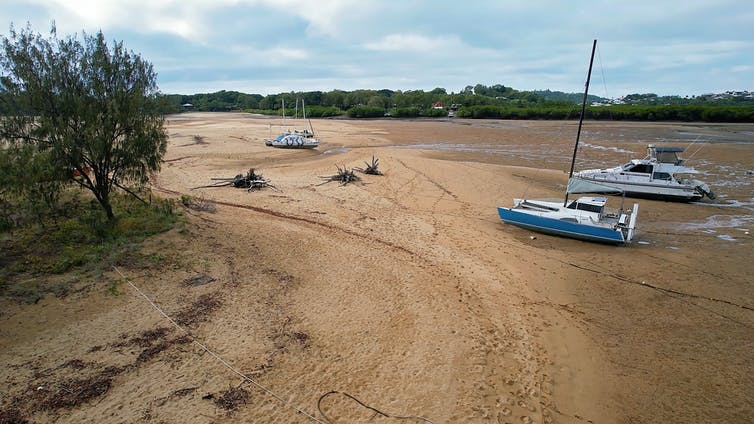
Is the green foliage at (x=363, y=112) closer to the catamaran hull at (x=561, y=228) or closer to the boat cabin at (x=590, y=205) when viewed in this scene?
the catamaran hull at (x=561, y=228)

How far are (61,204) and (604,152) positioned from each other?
124 feet

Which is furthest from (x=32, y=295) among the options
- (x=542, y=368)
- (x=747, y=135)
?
(x=747, y=135)

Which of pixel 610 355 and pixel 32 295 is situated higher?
pixel 32 295

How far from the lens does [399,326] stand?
8.63 metres

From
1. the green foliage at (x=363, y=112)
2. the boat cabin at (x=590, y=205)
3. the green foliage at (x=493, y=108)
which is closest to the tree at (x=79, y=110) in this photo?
the boat cabin at (x=590, y=205)

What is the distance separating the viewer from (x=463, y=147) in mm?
40219

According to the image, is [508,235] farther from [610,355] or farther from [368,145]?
[368,145]

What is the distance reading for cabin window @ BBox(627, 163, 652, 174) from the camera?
71.9 feet

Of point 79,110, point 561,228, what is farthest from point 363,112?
point 79,110

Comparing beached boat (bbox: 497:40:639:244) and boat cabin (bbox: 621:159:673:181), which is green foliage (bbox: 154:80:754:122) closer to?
boat cabin (bbox: 621:159:673:181)

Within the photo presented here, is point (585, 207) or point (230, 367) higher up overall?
point (585, 207)

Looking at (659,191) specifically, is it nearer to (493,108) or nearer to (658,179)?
(658,179)

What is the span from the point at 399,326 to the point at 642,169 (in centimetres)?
1960

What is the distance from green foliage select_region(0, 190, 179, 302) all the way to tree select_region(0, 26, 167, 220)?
3.09ft
